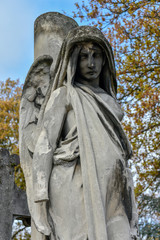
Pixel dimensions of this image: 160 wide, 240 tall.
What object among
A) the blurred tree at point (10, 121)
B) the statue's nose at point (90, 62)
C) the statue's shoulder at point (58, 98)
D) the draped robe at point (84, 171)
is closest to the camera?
the draped robe at point (84, 171)

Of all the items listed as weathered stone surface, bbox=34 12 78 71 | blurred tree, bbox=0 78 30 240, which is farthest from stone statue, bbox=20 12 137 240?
blurred tree, bbox=0 78 30 240

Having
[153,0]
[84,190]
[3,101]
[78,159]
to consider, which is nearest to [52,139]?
[78,159]

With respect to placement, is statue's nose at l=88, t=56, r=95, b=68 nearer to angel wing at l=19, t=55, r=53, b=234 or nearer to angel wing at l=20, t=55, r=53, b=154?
angel wing at l=19, t=55, r=53, b=234

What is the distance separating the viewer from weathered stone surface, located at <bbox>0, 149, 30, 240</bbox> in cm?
673

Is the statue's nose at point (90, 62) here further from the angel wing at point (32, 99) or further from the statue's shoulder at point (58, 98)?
the angel wing at point (32, 99)

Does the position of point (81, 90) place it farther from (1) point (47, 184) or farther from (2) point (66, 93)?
(1) point (47, 184)

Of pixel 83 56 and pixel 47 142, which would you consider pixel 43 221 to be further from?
pixel 83 56

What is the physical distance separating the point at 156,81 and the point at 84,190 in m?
8.44

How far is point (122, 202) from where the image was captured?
390cm

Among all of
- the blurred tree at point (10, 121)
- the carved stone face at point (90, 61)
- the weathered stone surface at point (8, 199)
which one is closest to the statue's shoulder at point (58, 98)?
the carved stone face at point (90, 61)

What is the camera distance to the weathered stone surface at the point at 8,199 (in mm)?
6730

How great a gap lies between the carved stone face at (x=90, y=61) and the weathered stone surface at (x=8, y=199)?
2943mm

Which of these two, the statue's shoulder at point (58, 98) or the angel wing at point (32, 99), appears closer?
the statue's shoulder at point (58, 98)

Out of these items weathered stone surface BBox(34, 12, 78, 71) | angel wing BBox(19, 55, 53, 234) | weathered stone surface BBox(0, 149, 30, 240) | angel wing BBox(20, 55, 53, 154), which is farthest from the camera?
weathered stone surface BBox(0, 149, 30, 240)
